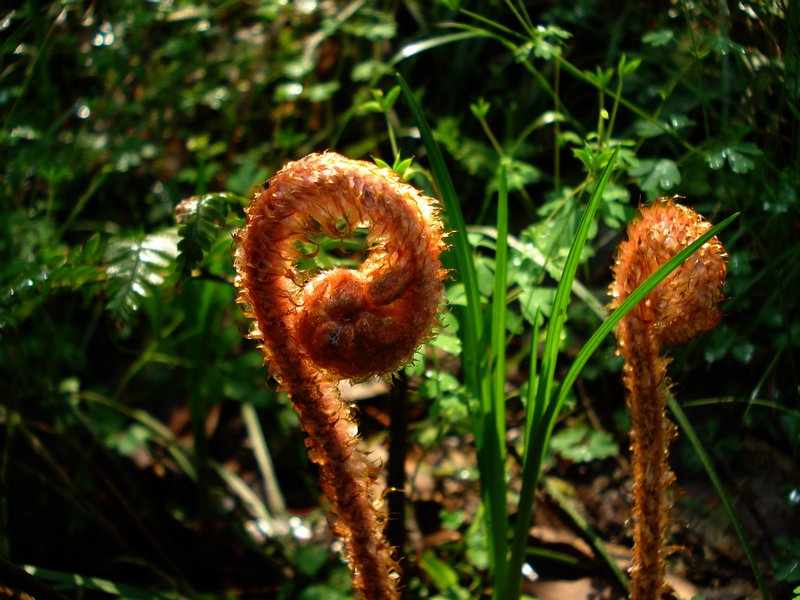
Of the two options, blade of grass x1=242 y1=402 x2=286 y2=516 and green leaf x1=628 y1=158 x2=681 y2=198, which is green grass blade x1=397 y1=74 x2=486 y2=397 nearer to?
green leaf x1=628 y1=158 x2=681 y2=198

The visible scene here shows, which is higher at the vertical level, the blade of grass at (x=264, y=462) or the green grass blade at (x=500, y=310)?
the green grass blade at (x=500, y=310)

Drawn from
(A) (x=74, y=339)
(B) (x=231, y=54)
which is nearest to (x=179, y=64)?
(B) (x=231, y=54)

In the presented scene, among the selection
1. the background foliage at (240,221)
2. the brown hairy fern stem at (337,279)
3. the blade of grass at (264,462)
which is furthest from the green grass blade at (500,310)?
the blade of grass at (264,462)

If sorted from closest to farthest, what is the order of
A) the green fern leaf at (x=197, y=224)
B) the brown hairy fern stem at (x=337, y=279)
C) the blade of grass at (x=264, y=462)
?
the brown hairy fern stem at (x=337, y=279) → the green fern leaf at (x=197, y=224) → the blade of grass at (x=264, y=462)

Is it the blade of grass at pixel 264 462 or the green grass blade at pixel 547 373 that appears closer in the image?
the green grass blade at pixel 547 373

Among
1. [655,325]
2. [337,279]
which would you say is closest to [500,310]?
[655,325]

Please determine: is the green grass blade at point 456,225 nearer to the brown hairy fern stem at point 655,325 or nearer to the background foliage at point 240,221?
the background foliage at point 240,221

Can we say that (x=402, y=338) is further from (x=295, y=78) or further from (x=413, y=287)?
(x=295, y=78)

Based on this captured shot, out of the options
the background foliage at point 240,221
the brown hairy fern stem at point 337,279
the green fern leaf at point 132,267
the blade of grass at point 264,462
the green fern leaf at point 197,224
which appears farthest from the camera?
the blade of grass at point 264,462
